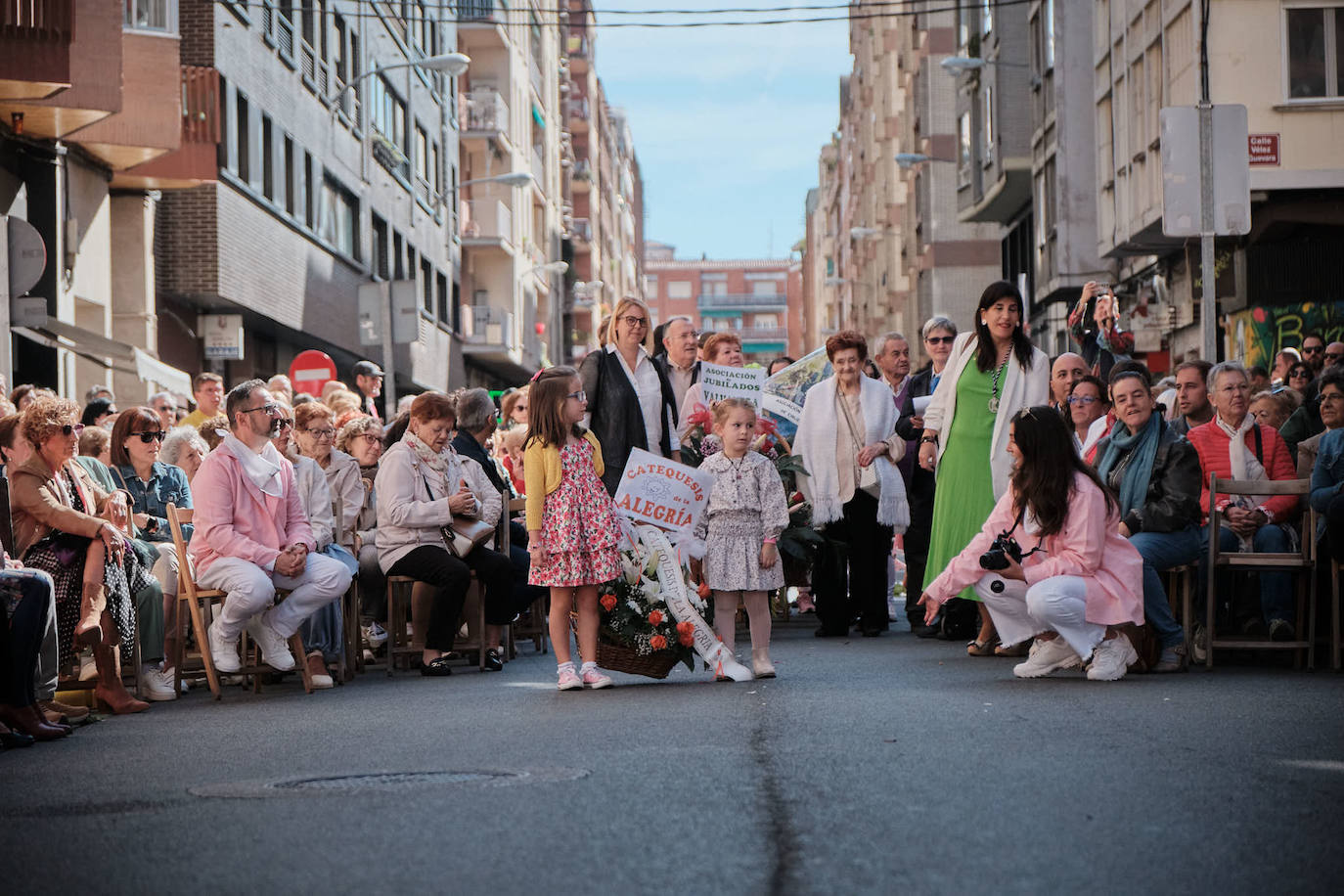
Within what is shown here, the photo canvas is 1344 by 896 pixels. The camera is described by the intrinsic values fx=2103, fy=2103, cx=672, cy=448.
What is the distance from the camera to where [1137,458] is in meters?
11.9

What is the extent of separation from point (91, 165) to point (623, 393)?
15.3 metres

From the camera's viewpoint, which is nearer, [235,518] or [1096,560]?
[1096,560]

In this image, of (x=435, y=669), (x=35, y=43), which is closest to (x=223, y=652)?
(x=435, y=669)

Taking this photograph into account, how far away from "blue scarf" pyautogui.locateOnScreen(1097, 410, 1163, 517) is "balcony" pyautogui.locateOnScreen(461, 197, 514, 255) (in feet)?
161

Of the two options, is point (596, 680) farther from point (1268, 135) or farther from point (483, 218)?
point (483, 218)

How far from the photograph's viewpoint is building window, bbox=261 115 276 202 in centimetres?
3375

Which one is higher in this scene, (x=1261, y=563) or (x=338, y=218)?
(x=338, y=218)

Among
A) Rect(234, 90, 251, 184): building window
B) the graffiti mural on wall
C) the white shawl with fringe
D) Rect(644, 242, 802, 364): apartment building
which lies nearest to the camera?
the white shawl with fringe

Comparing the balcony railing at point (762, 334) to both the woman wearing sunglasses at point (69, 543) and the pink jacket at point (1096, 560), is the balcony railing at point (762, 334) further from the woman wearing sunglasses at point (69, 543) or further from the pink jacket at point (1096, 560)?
the woman wearing sunglasses at point (69, 543)

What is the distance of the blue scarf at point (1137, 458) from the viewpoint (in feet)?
38.7

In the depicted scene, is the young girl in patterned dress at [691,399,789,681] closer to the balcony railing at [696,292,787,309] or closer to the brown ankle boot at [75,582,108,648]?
the brown ankle boot at [75,582,108,648]

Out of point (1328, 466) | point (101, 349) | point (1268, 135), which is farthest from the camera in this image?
point (1268, 135)

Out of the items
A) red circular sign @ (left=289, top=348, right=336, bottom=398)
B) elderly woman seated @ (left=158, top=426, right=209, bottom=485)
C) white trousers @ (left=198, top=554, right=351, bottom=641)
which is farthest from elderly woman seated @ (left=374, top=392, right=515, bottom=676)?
red circular sign @ (left=289, top=348, right=336, bottom=398)

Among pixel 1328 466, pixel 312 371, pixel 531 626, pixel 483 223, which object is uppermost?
pixel 483 223
